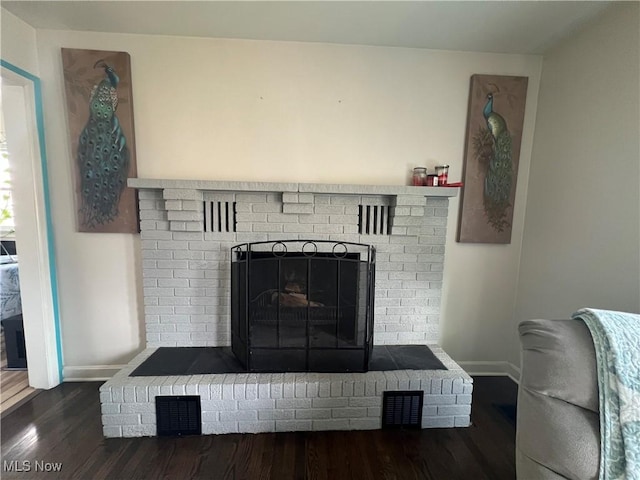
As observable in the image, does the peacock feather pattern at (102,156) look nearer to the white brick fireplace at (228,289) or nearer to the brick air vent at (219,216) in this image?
the white brick fireplace at (228,289)

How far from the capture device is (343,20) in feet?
5.08

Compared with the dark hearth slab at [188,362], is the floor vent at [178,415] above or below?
below

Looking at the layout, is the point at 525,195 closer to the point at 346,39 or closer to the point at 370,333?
the point at 370,333

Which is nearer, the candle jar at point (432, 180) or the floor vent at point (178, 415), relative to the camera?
the floor vent at point (178, 415)

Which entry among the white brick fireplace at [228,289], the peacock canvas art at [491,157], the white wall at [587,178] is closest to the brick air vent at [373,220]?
the white brick fireplace at [228,289]

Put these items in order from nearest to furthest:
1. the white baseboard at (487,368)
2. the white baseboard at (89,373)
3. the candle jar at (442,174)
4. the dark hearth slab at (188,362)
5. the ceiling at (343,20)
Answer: the ceiling at (343,20), the dark hearth slab at (188,362), the candle jar at (442,174), the white baseboard at (89,373), the white baseboard at (487,368)

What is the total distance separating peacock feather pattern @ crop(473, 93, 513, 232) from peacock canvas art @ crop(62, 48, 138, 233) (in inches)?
88.9

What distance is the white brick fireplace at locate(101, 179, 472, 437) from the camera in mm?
1484

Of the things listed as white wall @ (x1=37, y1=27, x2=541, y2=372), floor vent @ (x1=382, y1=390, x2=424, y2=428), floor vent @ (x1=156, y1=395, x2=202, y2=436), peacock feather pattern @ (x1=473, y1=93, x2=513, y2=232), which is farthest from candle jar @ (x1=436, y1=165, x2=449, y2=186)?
floor vent @ (x1=156, y1=395, x2=202, y2=436)

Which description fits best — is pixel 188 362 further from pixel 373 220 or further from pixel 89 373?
pixel 373 220

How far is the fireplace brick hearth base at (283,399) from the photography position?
57.0 inches

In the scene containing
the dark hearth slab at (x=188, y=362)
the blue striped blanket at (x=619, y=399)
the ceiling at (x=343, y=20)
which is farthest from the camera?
the dark hearth slab at (x=188, y=362)

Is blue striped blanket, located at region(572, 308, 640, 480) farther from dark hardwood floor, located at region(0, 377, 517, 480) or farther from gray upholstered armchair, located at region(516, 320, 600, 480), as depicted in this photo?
dark hardwood floor, located at region(0, 377, 517, 480)

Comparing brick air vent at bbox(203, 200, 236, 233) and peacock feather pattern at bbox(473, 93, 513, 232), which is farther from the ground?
peacock feather pattern at bbox(473, 93, 513, 232)
